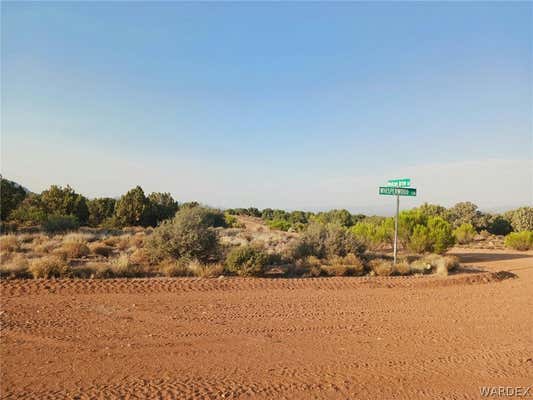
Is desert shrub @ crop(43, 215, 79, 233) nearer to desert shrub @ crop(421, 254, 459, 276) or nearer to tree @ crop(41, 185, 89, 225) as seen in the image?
tree @ crop(41, 185, 89, 225)

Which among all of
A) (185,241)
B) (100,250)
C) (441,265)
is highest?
(185,241)

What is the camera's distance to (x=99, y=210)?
34.8 meters

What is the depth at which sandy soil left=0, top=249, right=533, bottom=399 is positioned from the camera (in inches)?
186

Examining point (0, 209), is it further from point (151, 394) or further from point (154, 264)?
point (151, 394)

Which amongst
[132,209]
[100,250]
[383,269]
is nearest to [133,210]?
[132,209]

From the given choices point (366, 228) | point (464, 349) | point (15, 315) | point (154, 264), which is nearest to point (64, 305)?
point (15, 315)

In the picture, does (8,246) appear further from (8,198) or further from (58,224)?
(8,198)

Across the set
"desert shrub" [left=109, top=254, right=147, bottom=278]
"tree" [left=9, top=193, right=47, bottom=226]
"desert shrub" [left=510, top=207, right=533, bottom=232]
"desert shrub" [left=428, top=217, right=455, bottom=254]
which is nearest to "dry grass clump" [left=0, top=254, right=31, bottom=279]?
"desert shrub" [left=109, top=254, right=147, bottom=278]

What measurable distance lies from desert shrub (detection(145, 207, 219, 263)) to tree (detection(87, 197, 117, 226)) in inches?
851

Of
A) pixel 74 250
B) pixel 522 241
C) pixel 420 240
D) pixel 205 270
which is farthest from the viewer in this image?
pixel 522 241

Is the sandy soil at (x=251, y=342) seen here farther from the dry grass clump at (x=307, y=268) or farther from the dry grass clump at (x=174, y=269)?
the dry grass clump at (x=307, y=268)

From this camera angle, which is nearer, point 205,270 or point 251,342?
point 251,342

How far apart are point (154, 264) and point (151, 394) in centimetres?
1016

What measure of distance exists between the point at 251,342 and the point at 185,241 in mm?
8610
